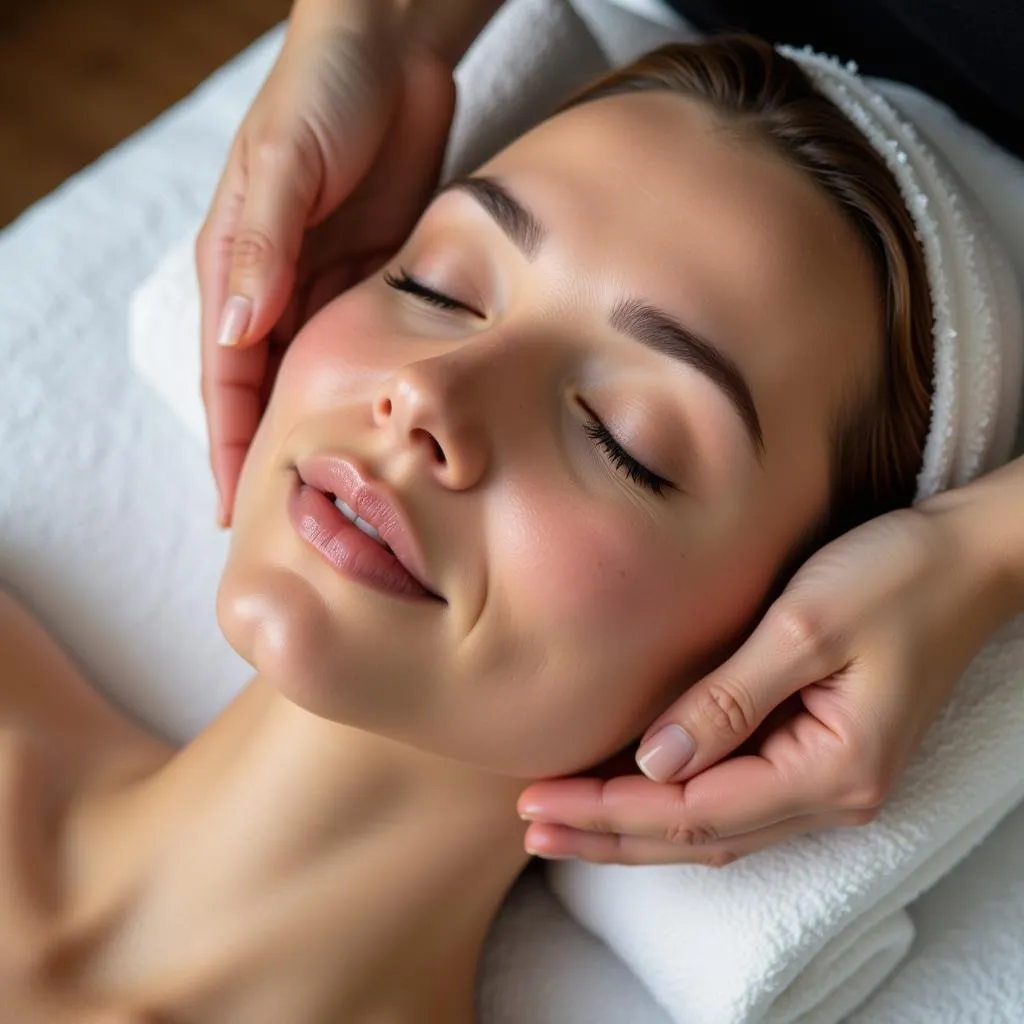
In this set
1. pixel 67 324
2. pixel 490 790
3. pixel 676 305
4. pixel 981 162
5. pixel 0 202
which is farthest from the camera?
pixel 0 202

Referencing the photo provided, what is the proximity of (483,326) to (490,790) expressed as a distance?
41 cm

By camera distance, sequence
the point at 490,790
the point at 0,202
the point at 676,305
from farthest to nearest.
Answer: the point at 0,202, the point at 490,790, the point at 676,305

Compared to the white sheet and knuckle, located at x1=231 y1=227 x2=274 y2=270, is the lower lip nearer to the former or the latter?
knuckle, located at x1=231 y1=227 x2=274 y2=270

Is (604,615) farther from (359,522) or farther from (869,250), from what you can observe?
(869,250)

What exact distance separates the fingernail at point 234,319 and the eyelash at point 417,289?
145 millimetres

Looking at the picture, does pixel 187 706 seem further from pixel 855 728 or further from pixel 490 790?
pixel 855 728

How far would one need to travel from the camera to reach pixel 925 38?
1.17 metres

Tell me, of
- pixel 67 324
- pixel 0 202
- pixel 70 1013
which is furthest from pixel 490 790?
pixel 0 202

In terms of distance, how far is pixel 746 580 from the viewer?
3.15 ft

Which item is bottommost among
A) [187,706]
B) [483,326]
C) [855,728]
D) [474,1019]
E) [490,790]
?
[474,1019]

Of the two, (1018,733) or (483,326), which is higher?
(483,326)

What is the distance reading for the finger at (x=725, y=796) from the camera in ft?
3.03

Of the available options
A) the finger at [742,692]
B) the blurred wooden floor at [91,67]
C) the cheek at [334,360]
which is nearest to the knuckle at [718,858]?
the finger at [742,692]

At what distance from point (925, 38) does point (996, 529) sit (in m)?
0.52
